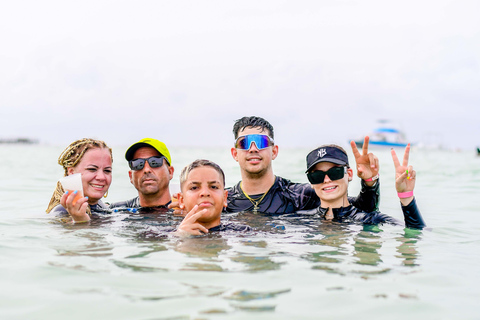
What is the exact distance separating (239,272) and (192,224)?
1311 mm

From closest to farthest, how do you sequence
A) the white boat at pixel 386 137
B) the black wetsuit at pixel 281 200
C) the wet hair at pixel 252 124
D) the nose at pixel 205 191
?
1. the nose at pixel 205 191
2. the black wetsuit at pixel 281 200
3. the wet hair at pixel 252 124
4. the white boat at pixel 386 137

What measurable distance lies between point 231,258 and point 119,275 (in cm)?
116

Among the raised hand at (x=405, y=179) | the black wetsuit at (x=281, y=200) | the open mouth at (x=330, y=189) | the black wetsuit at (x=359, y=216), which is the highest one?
the raised hand at (x=405, y=179)

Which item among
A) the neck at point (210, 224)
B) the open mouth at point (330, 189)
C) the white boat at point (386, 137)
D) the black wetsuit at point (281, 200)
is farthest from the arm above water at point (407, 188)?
the white boat at point (386, 137)

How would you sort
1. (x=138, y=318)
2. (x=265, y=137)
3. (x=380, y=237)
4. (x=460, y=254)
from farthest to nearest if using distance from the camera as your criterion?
(x=265, y=137)
(x=380, y=237)
(x=460, y=254)
(x=138, y=318)

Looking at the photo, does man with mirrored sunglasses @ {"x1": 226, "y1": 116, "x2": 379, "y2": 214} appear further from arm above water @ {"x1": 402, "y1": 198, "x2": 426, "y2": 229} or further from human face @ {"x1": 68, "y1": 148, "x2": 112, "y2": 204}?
human face @ {"x1": 68, "y1": 148, "x2": 112, "y2": 204}

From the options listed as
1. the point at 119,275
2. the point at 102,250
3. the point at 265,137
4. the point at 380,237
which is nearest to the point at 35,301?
the point at 119,275

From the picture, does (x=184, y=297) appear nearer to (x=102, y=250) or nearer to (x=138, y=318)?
(x=138, y=318)

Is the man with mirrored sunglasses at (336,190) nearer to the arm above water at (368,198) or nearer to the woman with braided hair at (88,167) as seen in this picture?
the arm above water at (368,198)

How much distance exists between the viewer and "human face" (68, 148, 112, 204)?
687 cm

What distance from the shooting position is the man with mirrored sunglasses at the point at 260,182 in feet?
25.9

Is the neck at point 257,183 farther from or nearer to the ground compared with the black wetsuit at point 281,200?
farther from the ground

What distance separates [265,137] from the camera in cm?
794

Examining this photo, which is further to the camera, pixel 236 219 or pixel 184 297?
pixel 236 219
